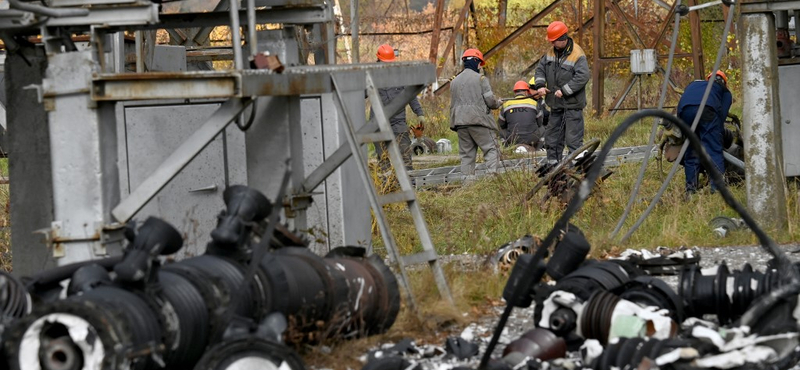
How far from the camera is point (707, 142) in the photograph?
1209 cm

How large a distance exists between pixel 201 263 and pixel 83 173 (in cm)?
111

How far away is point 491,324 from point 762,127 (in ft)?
14.1

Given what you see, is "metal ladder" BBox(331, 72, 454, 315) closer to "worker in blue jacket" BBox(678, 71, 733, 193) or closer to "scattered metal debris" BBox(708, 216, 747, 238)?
"scattered metal debris" BBox(708, 216, 747, 238)

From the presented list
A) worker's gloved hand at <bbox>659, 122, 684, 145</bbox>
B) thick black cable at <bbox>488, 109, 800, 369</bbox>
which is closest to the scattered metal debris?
worker's gloved hand at <bbox>659, 122, 684, 145</bbox>

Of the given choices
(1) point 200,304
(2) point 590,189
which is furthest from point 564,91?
(1) point 200,304

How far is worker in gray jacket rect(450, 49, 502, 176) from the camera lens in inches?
616

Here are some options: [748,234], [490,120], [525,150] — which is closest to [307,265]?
[748,234]

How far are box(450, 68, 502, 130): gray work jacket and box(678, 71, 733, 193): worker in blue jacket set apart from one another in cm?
377

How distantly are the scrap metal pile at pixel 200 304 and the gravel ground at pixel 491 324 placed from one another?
1.24ft

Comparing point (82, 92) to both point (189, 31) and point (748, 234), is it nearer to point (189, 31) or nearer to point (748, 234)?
point (748, 234)

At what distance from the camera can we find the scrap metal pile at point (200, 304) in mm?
5012

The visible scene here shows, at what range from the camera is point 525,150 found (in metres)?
16.8

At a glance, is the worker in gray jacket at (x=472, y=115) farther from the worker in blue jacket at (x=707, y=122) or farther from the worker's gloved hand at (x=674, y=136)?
the worker in blue jacket at (x=707, y=122)

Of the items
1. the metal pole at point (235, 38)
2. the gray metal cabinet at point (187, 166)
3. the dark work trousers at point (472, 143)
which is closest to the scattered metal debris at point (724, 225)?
the gray metal cabinet at point (187, 166)
